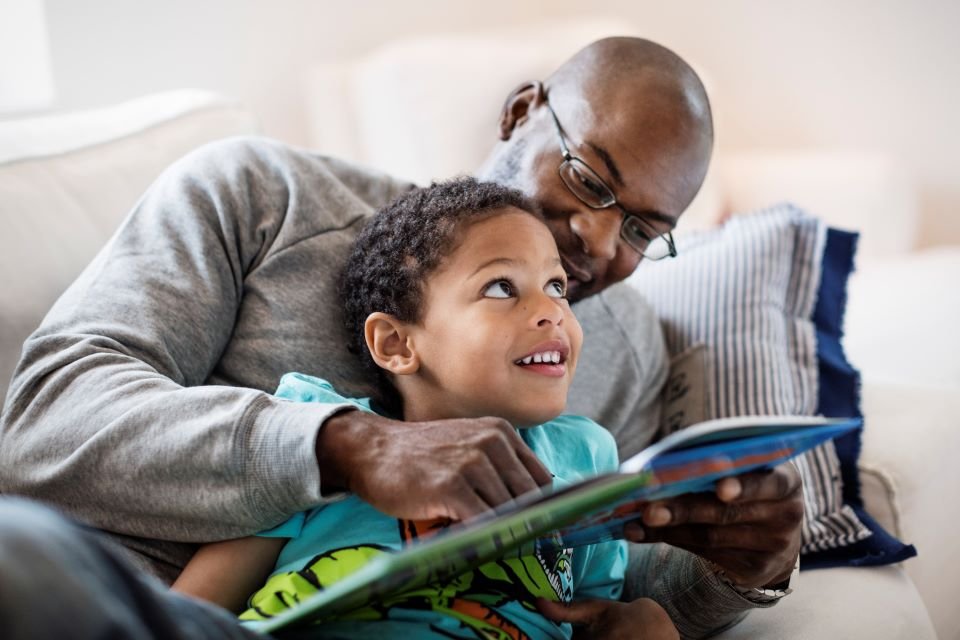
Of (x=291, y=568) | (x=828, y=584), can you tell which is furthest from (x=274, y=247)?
(x=828, y=584)

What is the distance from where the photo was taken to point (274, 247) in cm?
133

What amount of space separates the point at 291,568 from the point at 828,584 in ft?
2.72

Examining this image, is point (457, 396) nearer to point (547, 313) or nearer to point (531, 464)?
point (547, 313)

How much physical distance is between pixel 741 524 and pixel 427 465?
1.19 ft

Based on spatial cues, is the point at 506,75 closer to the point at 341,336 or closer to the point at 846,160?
the point at 846,160

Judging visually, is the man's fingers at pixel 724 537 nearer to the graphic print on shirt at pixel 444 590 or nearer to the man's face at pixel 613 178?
the graphic print on shirt at pixel 444 590

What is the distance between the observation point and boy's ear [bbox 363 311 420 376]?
48.0 inches

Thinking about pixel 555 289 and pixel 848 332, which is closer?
pixel 555 289

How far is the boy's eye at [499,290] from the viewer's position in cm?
118

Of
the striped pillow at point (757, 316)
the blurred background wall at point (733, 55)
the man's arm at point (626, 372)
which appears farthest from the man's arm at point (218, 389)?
the blurred background wall at point (733, 55)

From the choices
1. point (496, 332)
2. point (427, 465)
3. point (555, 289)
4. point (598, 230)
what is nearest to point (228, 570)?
point (427, 465)

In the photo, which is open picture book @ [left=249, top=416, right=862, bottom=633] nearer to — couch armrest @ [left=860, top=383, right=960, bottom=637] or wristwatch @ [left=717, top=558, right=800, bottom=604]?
wristwatch @ [left=717, top=558, right=800, bottom=604]

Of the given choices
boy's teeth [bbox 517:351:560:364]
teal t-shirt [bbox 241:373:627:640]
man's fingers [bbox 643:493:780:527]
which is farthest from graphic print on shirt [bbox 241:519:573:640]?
boy's teeth [bbox 517:351:560:364]

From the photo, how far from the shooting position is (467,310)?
3.83 ft
